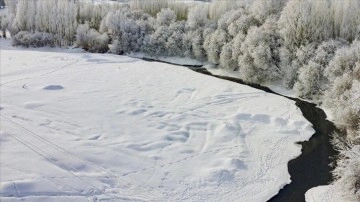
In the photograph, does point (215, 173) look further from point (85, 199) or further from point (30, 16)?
point (30, 16)

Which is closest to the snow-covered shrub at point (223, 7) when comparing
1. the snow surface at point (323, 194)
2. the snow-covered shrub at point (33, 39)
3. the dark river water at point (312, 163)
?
the dark river water at point (312, 163)

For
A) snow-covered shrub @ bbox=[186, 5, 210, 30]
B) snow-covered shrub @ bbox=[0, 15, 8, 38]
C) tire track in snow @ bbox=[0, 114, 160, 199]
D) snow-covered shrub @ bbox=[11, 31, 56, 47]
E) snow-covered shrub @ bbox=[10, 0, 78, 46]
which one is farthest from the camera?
snow-covered shrub @ bbox=[0, 15, 8, 38]

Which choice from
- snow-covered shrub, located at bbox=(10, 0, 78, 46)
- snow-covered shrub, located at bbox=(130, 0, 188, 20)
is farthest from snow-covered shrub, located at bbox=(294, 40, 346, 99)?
snow-covered shrub, located at bbox=(10, 0, 78, 46)

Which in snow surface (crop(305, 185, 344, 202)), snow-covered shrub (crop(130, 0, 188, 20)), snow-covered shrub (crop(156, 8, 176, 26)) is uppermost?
snow-covered shrub (crop(130, 0, 188, 20))

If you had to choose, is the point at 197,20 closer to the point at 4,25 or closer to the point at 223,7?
the point at 223,7

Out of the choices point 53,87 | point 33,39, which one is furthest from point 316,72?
point 33,39

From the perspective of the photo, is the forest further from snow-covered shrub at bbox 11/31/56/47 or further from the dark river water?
the dark river water
